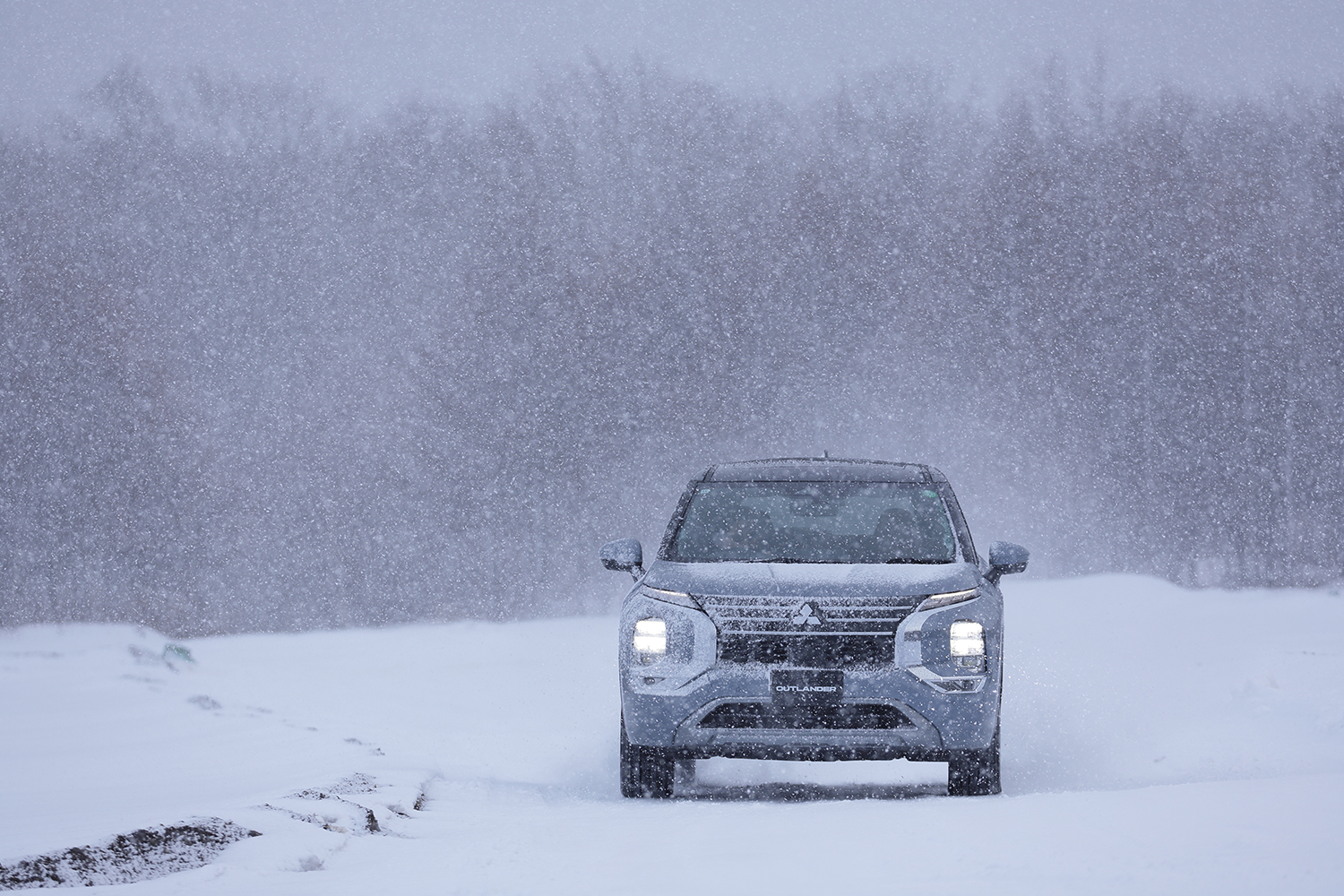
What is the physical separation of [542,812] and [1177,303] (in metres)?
33.8

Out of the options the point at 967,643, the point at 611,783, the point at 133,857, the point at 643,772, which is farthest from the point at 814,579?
the point at 133,857

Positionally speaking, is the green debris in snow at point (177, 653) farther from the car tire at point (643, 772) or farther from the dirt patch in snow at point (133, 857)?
the dirt patch in snow at point (133, 857)

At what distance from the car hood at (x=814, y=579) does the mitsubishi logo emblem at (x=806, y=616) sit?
6 centimetres

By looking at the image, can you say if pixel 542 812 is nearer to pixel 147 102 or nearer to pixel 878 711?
pixel 878 711

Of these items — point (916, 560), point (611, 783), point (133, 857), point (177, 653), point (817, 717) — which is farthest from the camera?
point (177, 653)

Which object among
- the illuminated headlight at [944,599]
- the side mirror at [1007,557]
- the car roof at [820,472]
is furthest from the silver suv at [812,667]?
the car roof at [820,472]

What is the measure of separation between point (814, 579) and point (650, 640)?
840 mm

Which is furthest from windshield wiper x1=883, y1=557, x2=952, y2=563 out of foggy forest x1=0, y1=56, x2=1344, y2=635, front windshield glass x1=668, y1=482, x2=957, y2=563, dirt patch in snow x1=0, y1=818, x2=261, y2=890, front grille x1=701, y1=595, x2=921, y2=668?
foggy forest x1=0, y1=56, x2=1344, y2=635

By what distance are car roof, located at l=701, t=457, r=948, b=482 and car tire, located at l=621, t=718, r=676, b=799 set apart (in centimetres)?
168

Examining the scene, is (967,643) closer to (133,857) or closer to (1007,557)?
(1007,557)

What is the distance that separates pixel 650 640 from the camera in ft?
22.4

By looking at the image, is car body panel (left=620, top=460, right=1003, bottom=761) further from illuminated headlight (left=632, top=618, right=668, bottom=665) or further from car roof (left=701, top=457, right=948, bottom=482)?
car roof (left=701, top=457, right=948, bottom=482)

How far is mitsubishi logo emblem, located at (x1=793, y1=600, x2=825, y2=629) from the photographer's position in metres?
6.70

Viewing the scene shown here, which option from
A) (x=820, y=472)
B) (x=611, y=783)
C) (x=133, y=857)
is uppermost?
(x=820, y=472)
